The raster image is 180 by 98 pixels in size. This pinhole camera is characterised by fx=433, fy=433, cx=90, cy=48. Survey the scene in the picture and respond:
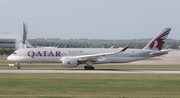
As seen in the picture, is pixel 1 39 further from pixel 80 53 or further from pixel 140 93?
pixel 140 93

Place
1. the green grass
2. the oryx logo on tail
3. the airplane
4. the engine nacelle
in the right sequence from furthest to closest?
the oryx logo on tail, the airplane, the engine nacelle, the green grass

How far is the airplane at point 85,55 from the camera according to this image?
169 feet

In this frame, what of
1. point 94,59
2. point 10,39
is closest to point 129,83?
point 94,59

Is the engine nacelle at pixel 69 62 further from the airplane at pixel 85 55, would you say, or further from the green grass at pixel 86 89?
the green grass at pixel 86 89

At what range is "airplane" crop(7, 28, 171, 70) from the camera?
51.6 meters

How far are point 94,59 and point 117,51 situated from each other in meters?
3.02

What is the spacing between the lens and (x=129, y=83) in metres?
33.7

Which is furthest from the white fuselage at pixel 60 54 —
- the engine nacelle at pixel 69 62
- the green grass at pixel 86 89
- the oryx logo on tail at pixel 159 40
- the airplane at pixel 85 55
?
the green grass at pixel 86 89

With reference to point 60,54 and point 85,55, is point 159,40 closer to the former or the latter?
point 85,55

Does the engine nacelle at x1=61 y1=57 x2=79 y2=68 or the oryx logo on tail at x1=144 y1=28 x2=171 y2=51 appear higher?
the oryx logo on tail at x1=144 y1=28 x2=171 y2=51

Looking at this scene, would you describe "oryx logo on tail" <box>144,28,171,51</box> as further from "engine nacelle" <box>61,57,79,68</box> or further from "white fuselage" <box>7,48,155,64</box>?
"engine nacelle" <box>61,57,79,68</box>

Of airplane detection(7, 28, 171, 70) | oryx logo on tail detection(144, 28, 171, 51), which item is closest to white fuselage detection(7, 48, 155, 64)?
airplane detection(7, 28, 171, 70)

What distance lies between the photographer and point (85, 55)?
5297 centimetres

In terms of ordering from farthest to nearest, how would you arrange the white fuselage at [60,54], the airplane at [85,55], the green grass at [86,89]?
the white fuselage at [60,54]
the airplane at [85,55]
the green grass at [86,89]
